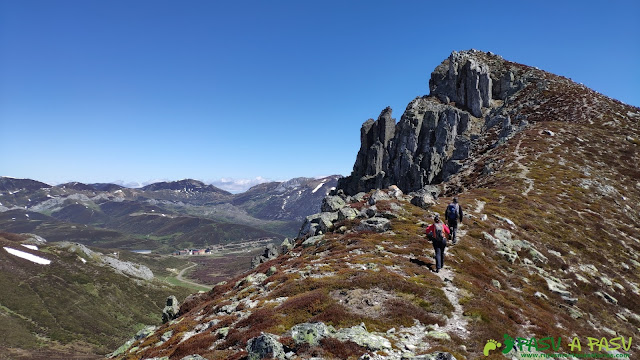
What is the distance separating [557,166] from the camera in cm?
6278

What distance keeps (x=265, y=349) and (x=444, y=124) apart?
372 ft

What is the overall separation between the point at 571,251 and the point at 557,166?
36.7m

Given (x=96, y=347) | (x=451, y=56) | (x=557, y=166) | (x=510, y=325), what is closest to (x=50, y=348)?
(x=96, y=347)

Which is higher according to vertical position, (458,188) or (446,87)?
(446,87)

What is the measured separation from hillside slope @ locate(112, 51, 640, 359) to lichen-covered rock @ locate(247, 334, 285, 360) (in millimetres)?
58

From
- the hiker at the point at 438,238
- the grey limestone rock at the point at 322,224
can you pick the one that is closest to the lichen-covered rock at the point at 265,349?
the hiker at the point at 438,238

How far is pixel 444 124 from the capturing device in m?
112

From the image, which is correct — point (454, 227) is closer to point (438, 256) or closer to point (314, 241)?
point (438, 256)

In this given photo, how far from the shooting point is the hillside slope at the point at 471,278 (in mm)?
15109

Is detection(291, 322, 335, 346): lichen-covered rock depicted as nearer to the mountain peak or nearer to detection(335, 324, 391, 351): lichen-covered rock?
detection(335, 324, 391, 351): lichen-covered rock

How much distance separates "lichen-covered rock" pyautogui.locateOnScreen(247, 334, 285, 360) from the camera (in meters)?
12.8

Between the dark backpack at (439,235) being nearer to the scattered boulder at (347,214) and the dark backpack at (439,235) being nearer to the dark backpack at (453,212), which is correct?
the dark backpack at (453,212)

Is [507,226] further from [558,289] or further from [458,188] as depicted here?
[458,188]

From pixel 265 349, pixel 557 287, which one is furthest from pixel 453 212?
pixel 265 349
